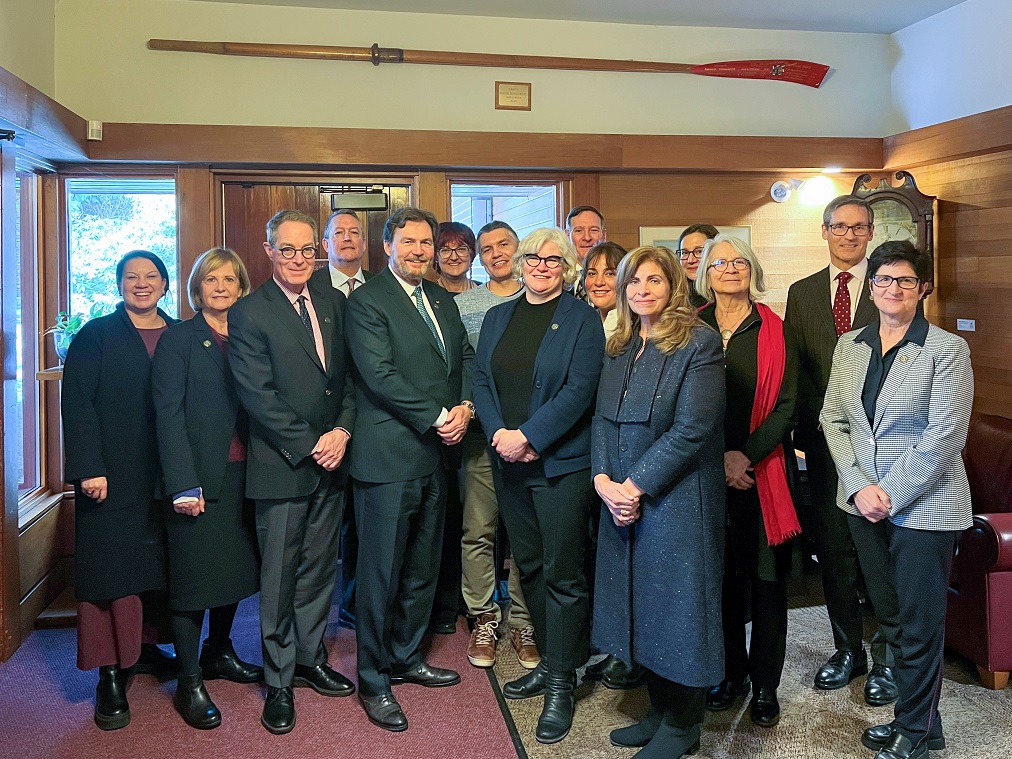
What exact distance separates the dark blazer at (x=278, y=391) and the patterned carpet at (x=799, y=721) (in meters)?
1.11

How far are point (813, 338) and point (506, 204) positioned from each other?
2.40m

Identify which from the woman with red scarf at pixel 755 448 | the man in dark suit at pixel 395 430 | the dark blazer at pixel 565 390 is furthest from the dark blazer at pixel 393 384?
the woman with red scarf at pixel 755 448

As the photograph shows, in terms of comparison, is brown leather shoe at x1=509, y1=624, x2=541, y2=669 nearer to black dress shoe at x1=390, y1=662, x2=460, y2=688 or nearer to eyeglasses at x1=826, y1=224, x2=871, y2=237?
black dress shoe at x1=390, y1=662, x2=460, y2=688

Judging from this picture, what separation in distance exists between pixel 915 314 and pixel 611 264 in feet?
3.47

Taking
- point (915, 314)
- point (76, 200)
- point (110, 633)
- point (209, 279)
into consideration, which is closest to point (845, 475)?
point (915, 314)

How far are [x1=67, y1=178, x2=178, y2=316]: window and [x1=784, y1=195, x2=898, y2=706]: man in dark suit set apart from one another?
310cm

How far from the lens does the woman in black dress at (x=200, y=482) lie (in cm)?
273

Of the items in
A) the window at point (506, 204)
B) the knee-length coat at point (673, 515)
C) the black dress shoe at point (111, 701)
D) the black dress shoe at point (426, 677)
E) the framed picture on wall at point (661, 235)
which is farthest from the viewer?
the framed picture on wall at point (661, 235)

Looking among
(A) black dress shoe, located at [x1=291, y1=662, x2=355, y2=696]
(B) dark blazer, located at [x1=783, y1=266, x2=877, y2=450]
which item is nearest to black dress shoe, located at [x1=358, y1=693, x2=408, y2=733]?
(A) black dress shoe, located at [x1=291, y1=662, x2=355, y2=696]

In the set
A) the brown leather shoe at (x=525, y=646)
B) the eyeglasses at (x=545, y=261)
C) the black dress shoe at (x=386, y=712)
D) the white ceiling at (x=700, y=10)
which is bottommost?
the black dress shoe at (x=386, y=712)

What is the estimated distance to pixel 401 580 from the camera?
295cm

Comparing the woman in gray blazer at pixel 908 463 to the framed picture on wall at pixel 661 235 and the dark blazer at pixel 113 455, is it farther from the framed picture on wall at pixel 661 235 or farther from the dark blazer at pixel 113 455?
the framed picture on wall at pixel 661 235

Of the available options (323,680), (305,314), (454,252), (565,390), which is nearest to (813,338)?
(565,390)

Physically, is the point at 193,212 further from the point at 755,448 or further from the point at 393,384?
the point at 755,448
